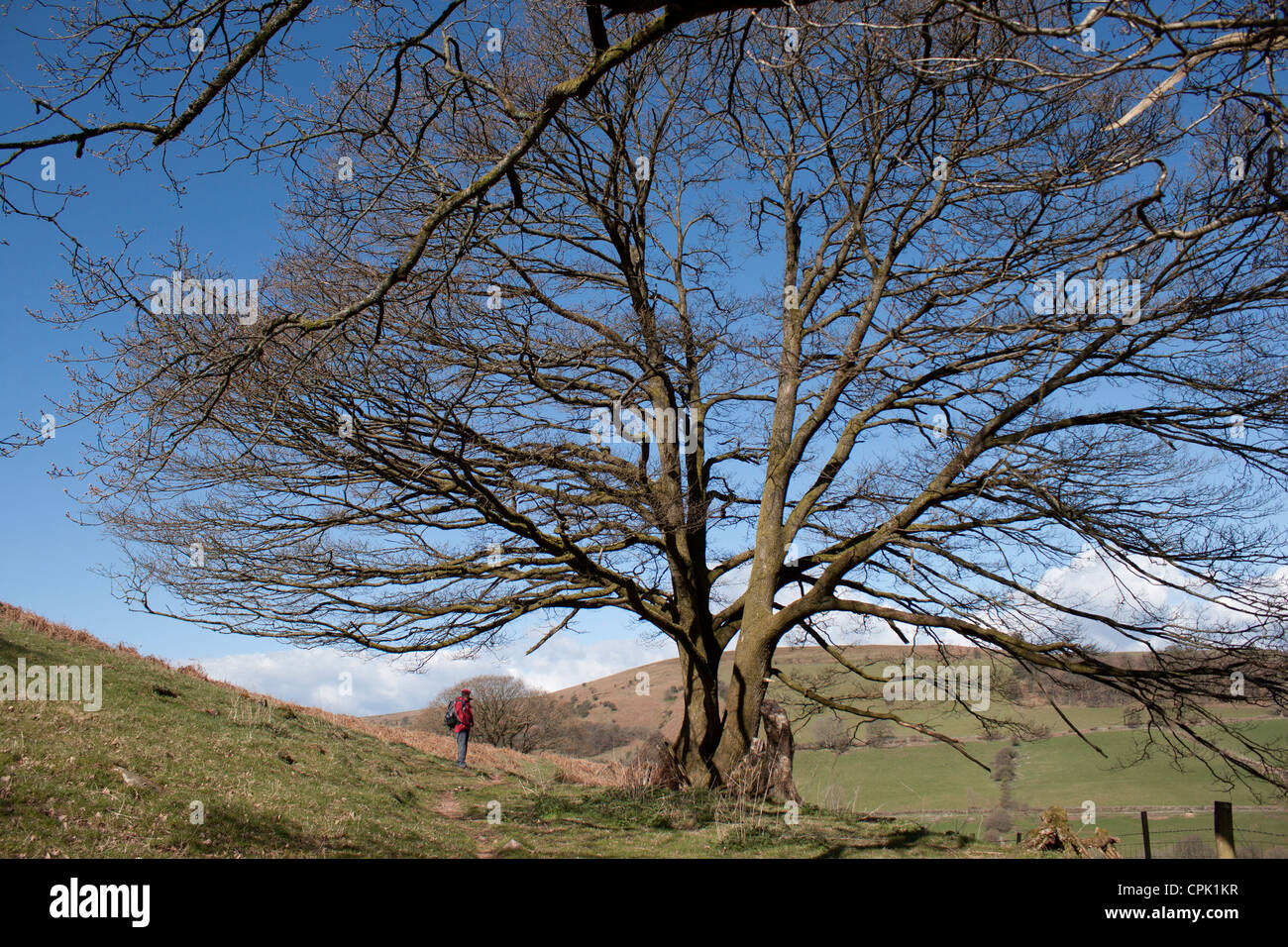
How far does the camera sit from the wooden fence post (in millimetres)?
8672

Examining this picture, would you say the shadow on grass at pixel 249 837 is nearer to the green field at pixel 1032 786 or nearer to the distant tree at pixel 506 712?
the green field at pixel 1032 786

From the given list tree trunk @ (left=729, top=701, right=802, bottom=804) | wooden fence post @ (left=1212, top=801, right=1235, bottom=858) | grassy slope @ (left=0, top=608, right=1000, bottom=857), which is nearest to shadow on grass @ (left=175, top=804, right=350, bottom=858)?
grassy slope @ (left=0, top=608, right=1000, bottom=857)

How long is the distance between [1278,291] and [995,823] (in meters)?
13.1

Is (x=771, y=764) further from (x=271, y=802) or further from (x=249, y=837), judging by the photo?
(x=249, y=837)

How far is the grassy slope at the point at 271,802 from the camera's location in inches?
229

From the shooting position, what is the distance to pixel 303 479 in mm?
9539

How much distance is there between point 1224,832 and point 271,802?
33.4ft

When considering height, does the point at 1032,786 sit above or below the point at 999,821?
below

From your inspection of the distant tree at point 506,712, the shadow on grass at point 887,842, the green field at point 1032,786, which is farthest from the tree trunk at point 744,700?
the distant tree at point 506,712

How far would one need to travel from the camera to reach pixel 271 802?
747cm

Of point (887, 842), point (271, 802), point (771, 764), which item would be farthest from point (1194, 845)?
point (271, 802)

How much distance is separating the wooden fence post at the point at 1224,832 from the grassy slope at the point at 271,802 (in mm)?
2467

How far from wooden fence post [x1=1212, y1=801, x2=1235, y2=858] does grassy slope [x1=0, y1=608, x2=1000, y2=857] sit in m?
2.47
